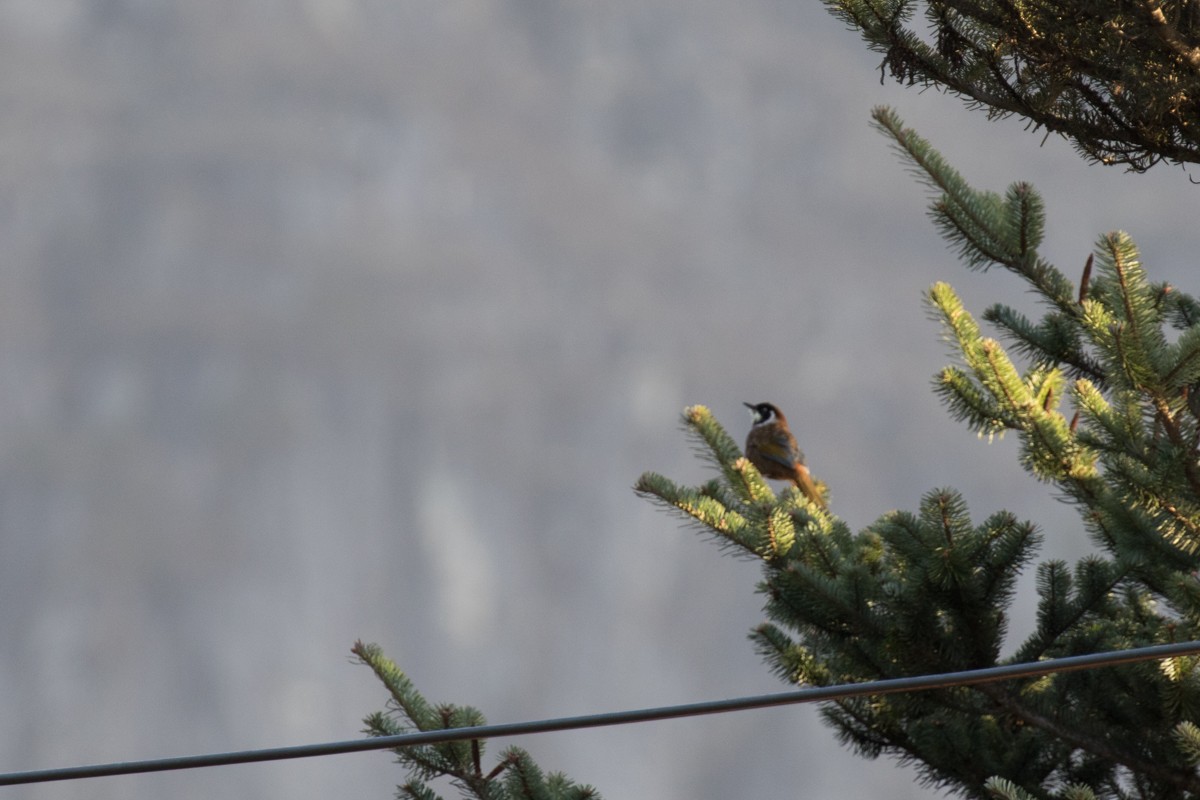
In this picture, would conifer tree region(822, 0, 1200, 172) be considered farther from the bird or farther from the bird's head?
the bird's head

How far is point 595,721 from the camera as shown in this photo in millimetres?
2375

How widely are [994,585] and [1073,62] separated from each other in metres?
2.04

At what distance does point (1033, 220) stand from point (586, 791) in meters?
2.70

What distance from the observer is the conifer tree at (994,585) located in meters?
4.84

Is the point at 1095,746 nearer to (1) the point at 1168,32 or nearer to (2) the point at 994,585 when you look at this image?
(2) the point at 994,585

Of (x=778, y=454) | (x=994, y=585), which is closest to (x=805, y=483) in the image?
(x=778, y=454)

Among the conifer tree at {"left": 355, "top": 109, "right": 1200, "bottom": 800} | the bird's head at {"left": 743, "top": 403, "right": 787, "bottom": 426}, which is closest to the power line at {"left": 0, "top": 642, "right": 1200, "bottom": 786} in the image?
the conifer tree at {"left": 355, "top": 109, "right": 1200, "bottom": 800}

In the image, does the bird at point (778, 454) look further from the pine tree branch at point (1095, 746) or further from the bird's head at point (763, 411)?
the pine tree branch at point (1095, 746)

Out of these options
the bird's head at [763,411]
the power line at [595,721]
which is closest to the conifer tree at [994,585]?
the power line at [595,721]

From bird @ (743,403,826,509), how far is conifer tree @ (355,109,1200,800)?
1.37 meters

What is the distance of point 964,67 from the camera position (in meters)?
4.55

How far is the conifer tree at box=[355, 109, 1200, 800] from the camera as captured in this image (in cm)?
484

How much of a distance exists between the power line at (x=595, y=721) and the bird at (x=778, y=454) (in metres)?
4.78

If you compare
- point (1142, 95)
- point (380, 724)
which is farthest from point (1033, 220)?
point (380, 724)
